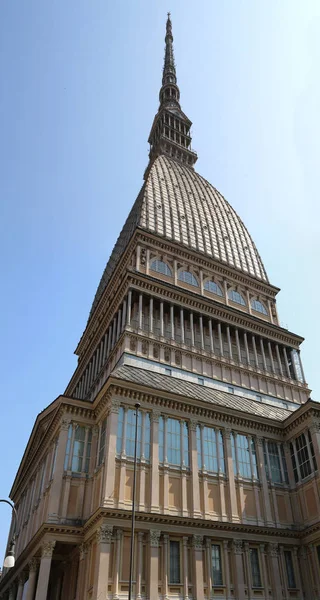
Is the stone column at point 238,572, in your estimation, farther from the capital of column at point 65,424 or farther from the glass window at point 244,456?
the capital of column at point 65,424

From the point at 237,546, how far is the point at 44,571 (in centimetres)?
1378

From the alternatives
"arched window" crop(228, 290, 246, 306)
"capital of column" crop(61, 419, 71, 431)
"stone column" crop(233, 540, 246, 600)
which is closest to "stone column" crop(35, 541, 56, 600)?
"capital of column" crop(61, 419, 71, 431)

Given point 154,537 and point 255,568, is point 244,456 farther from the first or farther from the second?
point 154,537

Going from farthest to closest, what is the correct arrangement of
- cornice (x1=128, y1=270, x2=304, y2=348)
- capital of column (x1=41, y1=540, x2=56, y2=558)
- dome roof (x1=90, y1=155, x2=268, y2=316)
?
dome roof (x1=90, y1=155, x2=268, y2=316), cornice (x1=128, y1=270, x2=304, y2=348), capital of column (x1=41, y1=540, x2=56, y2=558)

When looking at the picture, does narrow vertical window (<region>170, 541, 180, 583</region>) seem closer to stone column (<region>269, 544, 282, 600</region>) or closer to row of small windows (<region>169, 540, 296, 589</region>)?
row of small windows (<region>169, 540, 296, 589</region>)

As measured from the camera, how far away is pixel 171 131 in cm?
9525

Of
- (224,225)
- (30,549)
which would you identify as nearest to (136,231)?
(224,225)

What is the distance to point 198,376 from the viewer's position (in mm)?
47094

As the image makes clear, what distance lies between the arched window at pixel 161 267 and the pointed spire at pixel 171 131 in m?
33.2

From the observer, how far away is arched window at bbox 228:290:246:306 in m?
60.0

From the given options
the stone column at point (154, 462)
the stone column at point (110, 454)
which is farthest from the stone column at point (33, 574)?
the stone column at point (154, 462)

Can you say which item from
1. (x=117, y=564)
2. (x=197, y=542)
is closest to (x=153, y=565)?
(x=117, y=564)

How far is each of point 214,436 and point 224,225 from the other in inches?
1617

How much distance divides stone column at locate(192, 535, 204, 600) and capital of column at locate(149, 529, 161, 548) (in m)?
3.03
